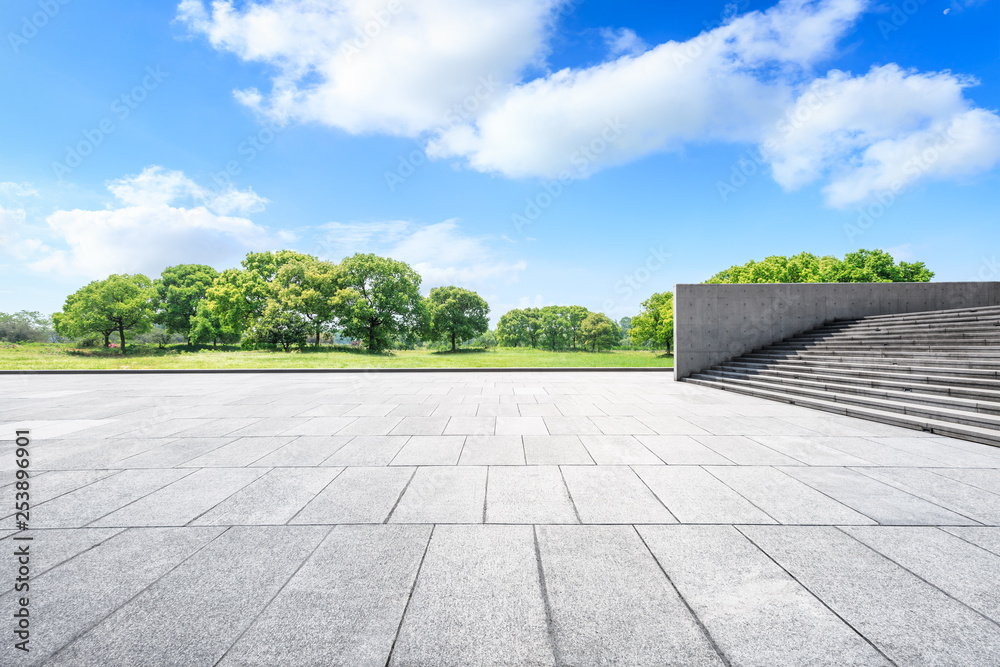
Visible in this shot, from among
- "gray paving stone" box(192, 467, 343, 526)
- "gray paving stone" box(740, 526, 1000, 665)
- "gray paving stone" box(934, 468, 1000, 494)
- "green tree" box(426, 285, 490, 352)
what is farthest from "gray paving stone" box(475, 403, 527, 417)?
"green tree" box(426, 285, 490, 352)

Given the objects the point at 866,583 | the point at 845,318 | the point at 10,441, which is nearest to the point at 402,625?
the point at 866,583

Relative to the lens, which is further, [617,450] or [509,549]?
[617,450]

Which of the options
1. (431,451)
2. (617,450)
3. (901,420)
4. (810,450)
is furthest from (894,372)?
(431,451)

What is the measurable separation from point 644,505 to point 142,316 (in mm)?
50155

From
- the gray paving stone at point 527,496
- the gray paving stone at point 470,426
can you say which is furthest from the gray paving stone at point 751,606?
the gray paving stone at point 470,426

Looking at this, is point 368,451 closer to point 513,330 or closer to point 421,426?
point 421,426

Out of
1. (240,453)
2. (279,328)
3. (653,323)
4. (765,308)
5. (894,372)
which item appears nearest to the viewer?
(240,453)

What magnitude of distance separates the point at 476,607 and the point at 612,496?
237cm

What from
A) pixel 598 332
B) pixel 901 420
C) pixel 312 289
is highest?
pixel 312 289

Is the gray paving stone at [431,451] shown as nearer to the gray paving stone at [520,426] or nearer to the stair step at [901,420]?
the gray paving stone at [520,426]

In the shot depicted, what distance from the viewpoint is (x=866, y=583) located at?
9.59ft

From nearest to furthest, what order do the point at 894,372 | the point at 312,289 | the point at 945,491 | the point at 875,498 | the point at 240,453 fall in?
the point at 875,498 < the point at 945,491 < the point at 240,453 < the point at 894,372 < the point at 312,289

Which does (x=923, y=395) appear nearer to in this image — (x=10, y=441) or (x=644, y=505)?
(x=644, y=505)

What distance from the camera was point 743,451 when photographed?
20.6ft
